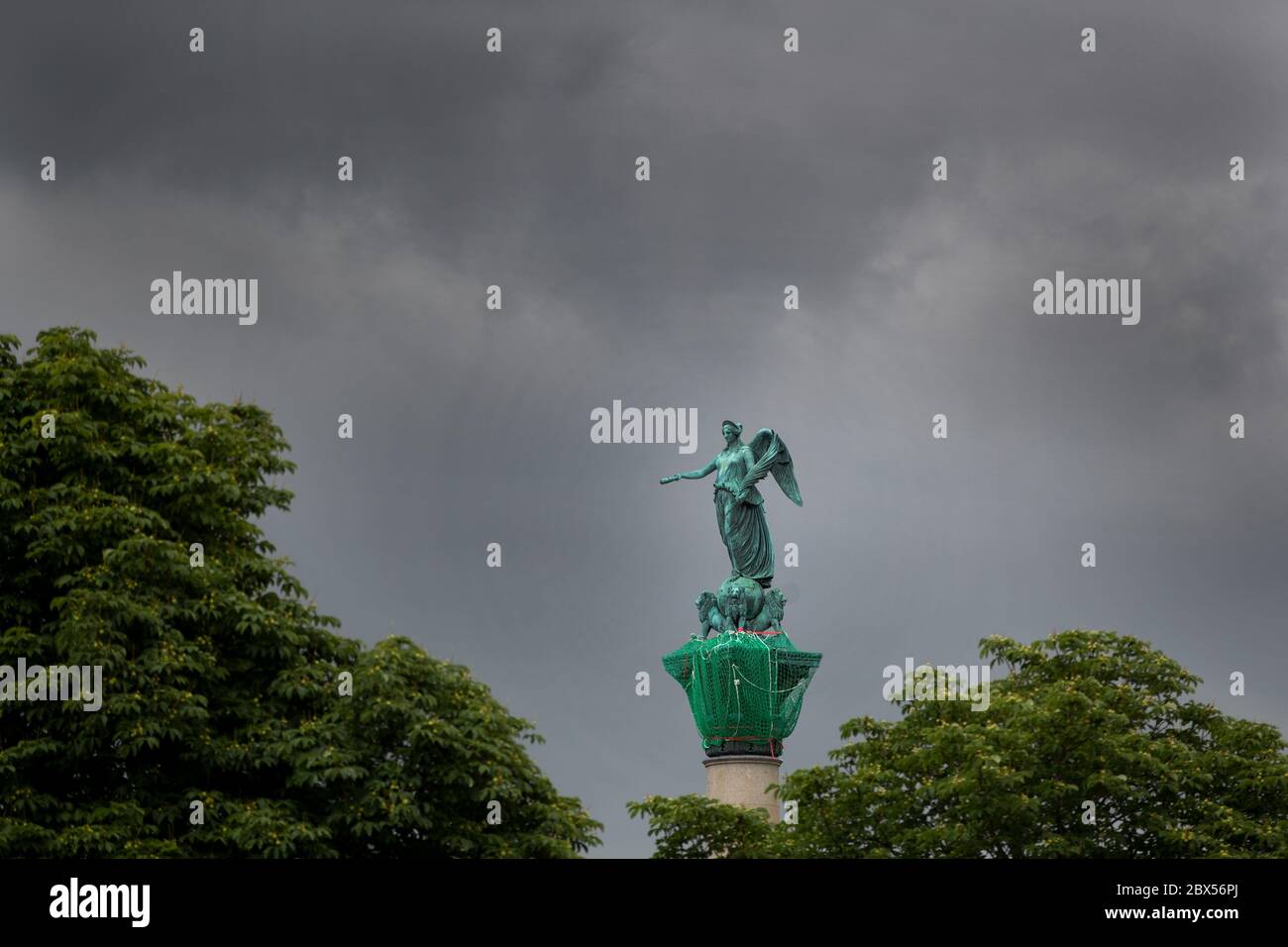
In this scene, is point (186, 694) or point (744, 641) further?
point (744, 641)

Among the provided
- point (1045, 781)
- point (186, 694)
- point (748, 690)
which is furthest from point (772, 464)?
point (186, 694)

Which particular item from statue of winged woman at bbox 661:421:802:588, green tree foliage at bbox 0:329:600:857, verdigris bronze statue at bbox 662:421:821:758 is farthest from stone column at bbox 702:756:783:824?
green tree foliage at bbox 0:329:600:857

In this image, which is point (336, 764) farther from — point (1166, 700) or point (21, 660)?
point (1166, 700)

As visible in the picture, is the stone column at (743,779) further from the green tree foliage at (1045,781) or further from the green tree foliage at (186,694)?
the green tree foliage at (186,694)

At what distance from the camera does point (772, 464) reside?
48094 mm

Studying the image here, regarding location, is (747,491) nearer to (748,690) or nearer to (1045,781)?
(748,690)

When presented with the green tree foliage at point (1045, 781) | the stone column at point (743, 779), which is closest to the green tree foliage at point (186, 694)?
the green tree foliage at point (1045, 781)

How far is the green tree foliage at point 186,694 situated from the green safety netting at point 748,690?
13.5 meters

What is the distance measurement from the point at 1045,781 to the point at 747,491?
47.2 feet

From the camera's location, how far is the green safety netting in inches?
1785

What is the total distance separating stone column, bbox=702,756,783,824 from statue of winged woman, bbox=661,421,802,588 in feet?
14.8

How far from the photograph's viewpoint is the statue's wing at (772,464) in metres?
47.8
